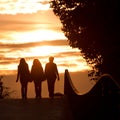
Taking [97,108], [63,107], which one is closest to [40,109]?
[63,107]

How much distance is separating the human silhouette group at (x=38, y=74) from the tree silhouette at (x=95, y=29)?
4.46 metres

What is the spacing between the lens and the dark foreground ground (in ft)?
68.7

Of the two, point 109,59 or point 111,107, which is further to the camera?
point 109,59

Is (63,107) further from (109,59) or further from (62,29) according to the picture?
(62,29)

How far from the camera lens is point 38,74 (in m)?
27.0

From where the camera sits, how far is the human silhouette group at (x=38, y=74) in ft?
88.2

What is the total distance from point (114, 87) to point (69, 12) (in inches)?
922

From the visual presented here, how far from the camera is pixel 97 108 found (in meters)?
15.5

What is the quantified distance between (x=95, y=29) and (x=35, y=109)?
11.6m

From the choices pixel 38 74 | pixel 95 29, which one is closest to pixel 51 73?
pixel 38 74

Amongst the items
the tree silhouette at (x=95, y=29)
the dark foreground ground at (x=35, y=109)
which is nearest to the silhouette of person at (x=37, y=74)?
the dark foreground ground at (x=35, y=109)

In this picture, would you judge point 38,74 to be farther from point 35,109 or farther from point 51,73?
point 35,109

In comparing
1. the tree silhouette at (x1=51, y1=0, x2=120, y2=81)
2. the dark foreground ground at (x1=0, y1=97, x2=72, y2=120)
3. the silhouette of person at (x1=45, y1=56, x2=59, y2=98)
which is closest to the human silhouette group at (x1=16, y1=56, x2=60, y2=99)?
the silhouette of person at (x1=45, y1=56, x2=59, y2=98)

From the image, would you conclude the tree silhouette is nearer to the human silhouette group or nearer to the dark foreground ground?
the human silhouette group
